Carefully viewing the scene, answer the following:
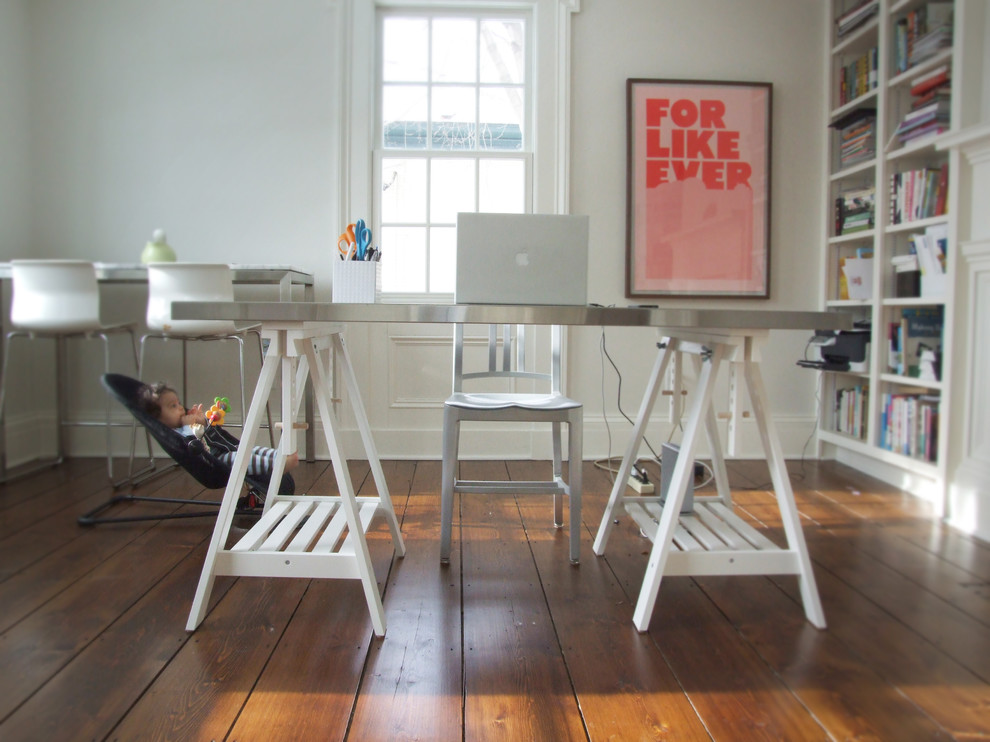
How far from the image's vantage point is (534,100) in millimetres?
3543

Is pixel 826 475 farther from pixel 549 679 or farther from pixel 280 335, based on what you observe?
pixel 280 335

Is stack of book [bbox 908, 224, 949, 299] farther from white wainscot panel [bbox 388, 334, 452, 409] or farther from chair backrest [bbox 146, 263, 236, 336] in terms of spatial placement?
chair backrest [bbox 146, 263, 236, 336]

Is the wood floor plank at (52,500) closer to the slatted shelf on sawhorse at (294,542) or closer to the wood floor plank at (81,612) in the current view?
the wood floor plank at (81,612)

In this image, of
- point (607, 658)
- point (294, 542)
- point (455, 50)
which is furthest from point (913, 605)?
point (455, 50)

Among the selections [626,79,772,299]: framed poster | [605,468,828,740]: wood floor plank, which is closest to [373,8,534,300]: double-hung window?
[626,79,772,299]: framed poster

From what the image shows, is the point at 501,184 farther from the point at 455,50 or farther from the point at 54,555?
the point at 54,555

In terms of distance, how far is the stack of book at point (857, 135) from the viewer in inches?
127

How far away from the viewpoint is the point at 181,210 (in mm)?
3512

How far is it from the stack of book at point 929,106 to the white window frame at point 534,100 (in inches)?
57.9

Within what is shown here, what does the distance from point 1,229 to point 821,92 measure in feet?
13.1

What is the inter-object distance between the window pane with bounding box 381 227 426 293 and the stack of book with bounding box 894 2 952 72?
2238 millimetres

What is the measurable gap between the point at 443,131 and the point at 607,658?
2.84 metres

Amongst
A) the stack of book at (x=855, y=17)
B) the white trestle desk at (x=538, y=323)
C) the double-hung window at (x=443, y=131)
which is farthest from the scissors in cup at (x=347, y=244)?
the stack of book at (x=855, y=17)

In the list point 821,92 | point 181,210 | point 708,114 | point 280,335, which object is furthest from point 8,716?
point 821,92
